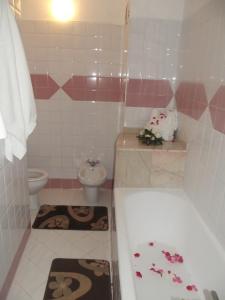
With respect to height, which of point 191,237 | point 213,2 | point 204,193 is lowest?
point 191,237

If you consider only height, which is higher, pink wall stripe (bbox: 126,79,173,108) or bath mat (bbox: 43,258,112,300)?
pink wall stripe (bbox: 126,79,173,108)

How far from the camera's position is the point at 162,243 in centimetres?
201

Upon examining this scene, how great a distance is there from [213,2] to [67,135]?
→ 1.98 meters

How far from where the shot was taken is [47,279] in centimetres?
176

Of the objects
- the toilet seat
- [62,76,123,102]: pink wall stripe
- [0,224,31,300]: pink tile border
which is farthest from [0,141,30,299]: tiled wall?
[62,76,123,102]: pink wall stripe

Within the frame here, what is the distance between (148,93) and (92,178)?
3.50 feet

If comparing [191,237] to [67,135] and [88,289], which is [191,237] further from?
[67,135]

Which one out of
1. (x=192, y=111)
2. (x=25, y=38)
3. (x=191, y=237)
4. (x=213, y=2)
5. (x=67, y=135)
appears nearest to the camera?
(x=213, y=2)

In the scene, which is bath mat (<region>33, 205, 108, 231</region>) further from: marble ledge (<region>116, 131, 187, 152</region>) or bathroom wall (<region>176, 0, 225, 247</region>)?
bathroom wall (<region>176, 0, 225, 247</region>)

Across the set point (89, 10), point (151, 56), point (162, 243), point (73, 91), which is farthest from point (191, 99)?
point (89, 10)

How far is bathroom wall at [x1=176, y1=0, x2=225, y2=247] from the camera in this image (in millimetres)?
1488

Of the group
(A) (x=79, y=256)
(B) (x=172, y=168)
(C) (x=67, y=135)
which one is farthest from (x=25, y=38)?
(A) (x=79, y=256)

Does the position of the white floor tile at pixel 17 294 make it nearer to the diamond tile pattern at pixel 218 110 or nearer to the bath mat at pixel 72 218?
the bath mat at pixel 72 218

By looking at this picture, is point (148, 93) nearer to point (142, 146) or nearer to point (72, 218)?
point (142, 146)
